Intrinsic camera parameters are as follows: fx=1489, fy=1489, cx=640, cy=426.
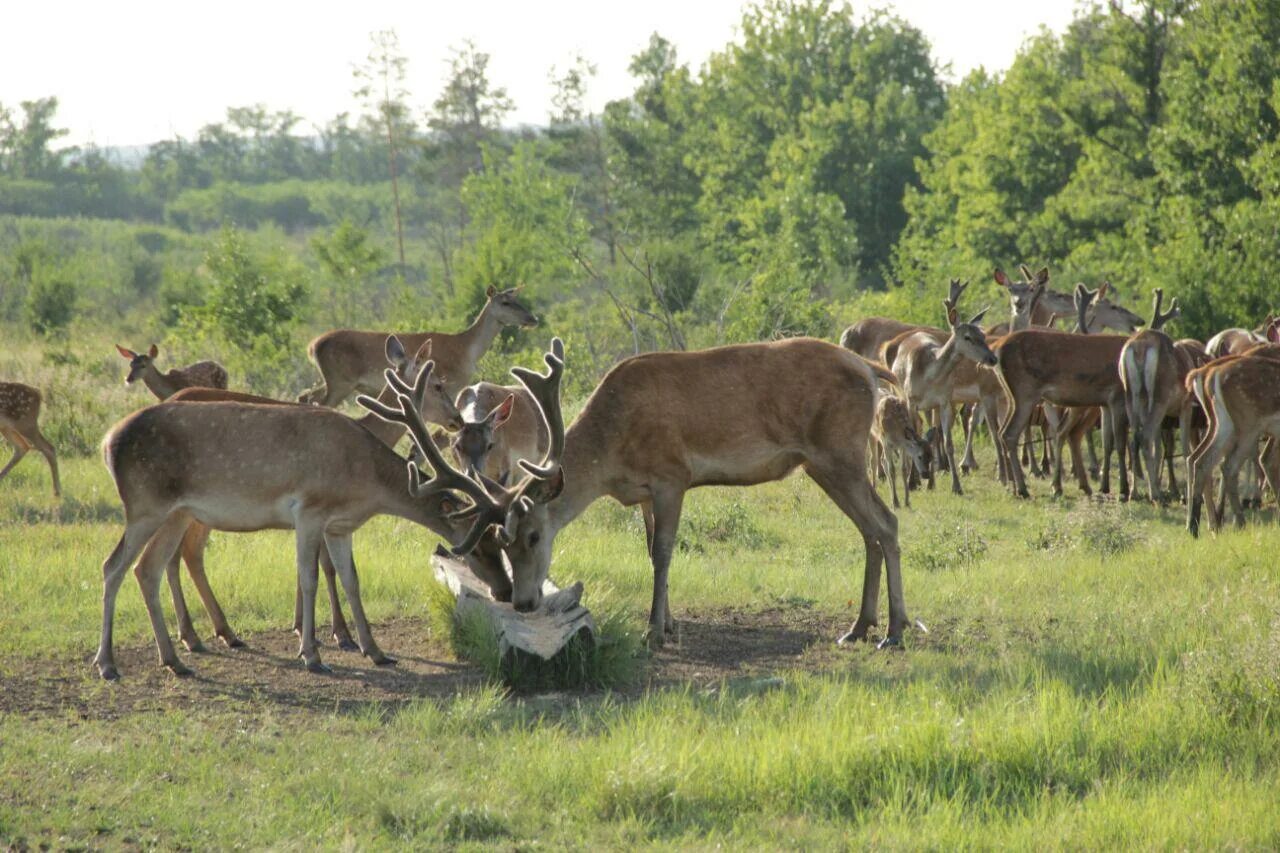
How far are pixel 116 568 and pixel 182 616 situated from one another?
0.97 m

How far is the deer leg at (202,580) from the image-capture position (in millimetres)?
9766

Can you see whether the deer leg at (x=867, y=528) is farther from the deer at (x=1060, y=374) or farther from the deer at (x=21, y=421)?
the deer at (x=21, y=421)

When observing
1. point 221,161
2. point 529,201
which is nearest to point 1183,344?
point 529,201

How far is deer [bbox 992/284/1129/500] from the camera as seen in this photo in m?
16.3

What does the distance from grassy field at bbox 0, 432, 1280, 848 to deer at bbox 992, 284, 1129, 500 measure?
15.5 feet

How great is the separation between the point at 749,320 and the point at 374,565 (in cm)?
1332

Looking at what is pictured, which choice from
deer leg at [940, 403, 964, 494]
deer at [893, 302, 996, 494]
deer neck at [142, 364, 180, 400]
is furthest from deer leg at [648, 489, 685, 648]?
deer neck at [142, 364, 180, 400]

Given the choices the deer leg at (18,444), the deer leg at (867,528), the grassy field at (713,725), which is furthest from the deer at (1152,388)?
the deer leg at (18,444)

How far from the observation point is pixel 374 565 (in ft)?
38.2

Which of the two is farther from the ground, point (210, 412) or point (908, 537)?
point (210, 412)

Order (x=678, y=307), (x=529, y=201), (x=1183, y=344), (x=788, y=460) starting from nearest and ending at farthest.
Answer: (x=788, y=460) → (x=1183, y=344) → (x=678, y=307) → (x=529, y=201)

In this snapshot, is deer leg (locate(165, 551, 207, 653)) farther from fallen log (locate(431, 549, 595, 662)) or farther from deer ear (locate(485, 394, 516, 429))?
deer ear (locate(485, 394, 516, 429))

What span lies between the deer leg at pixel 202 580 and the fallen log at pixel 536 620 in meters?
1.59

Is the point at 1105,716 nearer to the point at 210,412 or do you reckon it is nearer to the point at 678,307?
the point at 210,412
